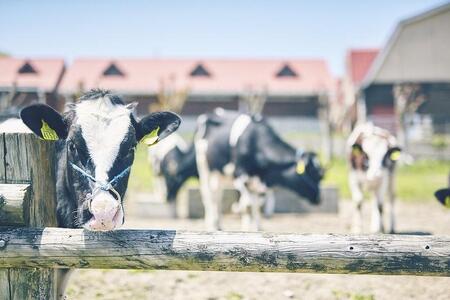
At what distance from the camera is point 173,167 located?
10.6 metres

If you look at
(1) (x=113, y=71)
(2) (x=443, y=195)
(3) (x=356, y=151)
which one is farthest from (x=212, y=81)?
(2) (x=443, y=195)

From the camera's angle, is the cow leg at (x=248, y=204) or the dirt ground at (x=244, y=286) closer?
the dirt ground at (x=244, y=286)

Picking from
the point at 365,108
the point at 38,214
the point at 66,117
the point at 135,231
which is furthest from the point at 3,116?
the point at 365,108

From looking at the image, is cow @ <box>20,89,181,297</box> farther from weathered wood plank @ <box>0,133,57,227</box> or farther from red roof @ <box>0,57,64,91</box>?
red roof @ <box>0,57,64,91</box>

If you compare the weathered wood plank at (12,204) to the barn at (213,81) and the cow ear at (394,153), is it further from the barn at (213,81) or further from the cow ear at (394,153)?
the barn at (213,81)

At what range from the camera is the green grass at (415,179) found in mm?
12984

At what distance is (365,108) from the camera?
2711cm

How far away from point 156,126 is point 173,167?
288 inches

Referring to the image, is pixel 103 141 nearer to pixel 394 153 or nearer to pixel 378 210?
pixel 394 153

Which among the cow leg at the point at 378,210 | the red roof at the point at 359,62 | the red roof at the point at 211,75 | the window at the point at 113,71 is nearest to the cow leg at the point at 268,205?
the cow leg at the point at 378,210

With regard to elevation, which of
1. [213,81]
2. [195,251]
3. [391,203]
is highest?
[213,81]

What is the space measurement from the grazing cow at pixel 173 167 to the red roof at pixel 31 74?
16.9 ft

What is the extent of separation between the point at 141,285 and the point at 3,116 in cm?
336

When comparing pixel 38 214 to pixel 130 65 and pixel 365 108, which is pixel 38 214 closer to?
pixel 365 108
